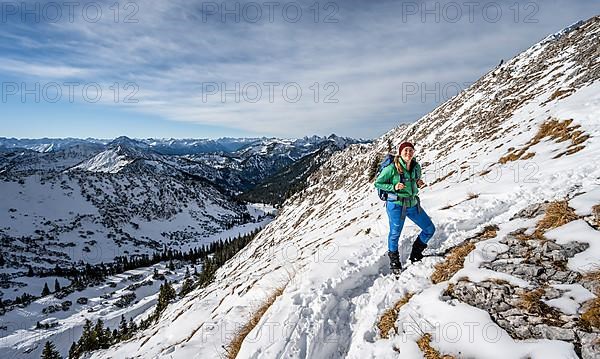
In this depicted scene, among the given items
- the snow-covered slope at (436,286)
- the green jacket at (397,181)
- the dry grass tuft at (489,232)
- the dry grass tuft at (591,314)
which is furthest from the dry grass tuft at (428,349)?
the dry grass tuft at (489,232)

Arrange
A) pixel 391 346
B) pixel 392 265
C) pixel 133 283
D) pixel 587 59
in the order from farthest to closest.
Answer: pixel 133 283 < pixel 587 59 < pixel 392 265 < pixel 391 346

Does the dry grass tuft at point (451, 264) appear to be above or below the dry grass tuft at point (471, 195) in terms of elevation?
below

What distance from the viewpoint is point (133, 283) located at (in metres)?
144

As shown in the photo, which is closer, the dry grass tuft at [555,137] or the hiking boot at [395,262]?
the hiking boot at [395,262]

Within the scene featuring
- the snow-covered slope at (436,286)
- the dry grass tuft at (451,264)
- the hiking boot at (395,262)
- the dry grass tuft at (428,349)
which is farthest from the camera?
the hiking boot at (395,262)

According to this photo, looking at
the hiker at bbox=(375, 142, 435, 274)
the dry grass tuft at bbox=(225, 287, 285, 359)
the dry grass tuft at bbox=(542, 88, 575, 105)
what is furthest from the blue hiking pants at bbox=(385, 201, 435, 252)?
the dry grass tuft at bbox=(542, 88, 575, 105)

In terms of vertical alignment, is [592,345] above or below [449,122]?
below

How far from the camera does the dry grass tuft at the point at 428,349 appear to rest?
6.34 metres

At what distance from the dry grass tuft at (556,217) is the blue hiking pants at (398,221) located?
9.40ft

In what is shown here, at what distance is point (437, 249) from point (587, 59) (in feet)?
124

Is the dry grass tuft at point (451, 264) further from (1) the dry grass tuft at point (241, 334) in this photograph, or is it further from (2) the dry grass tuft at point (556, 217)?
(1) the dry grass tuft at point (241, 334)

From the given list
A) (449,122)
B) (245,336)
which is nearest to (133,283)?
(449,122)

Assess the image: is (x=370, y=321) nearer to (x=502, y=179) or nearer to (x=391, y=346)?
(x=391, y=346)

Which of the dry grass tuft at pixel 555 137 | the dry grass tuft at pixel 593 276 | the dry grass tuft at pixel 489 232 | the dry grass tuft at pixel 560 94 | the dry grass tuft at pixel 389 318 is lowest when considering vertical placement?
the dry grass tuft at pixel 389 318
